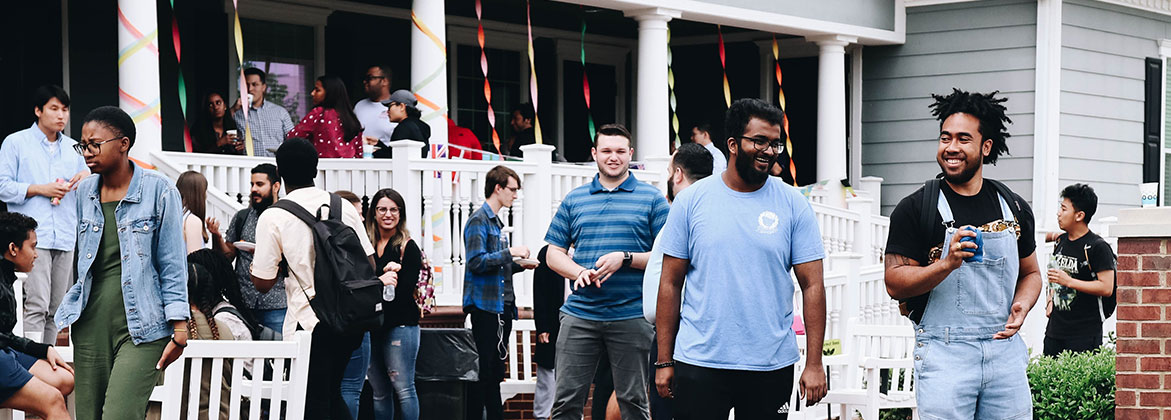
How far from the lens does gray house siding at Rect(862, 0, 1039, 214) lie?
1617 cm

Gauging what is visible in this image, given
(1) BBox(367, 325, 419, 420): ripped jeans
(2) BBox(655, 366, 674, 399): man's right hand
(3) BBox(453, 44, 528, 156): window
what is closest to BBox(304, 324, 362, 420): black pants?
(1) BBox(367, 325, 419, 420): ripped jeans

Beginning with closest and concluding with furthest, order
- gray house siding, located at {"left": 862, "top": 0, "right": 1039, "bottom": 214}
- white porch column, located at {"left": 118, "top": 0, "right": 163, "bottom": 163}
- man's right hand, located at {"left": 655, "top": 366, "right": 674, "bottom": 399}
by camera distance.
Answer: man's right hand, located at {"left": 655, "top": 366, "right": 674, "bottom": 399}
white porch column, located at {"left": 118, "top": 0, "right": 163, "bottom": 163}
gray house siding, located at {"left": 862, "top": 0, "right": 1039, "bottom": 214}

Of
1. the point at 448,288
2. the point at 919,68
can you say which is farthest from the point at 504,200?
the point at 919,68

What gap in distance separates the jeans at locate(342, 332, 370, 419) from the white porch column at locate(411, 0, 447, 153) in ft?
18.5

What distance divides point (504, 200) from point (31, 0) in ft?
21.6

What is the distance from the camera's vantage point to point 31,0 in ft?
41.8

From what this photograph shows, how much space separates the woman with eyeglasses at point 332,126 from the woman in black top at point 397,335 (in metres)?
3.49

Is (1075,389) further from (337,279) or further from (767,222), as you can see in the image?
(337,279)

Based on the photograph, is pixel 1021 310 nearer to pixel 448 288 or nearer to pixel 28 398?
pixel 28 398

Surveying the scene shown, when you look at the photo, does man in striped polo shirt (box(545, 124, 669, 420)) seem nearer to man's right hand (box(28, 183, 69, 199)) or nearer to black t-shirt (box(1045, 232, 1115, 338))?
black t-shirt (box(1045, 232, 1115, 338))

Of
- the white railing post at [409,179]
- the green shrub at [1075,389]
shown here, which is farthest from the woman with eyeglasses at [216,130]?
the green shrub at [1075,389]

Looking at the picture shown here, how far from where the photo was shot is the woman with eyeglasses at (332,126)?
11.0 meters

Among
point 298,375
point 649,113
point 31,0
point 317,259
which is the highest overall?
point 31,0

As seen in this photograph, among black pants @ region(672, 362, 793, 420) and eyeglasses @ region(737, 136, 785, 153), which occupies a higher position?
eyeglasses @ region(737, 136, 785, 153)
